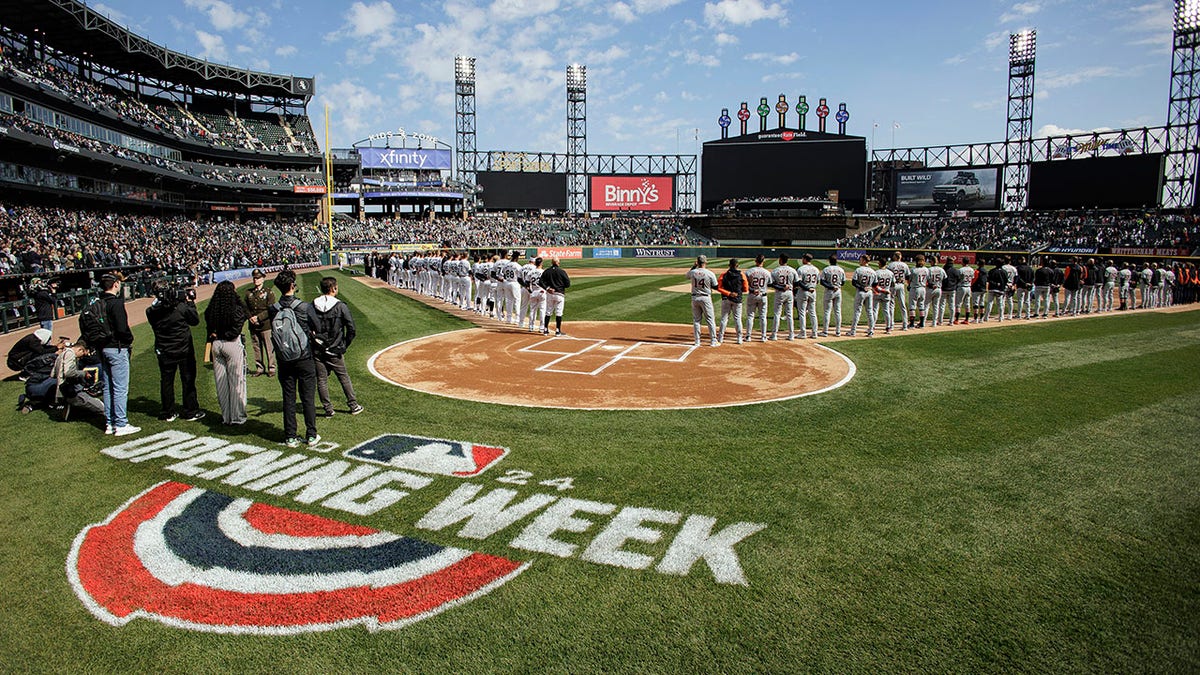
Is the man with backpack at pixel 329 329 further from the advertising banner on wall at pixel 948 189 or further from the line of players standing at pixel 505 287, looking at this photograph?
the advertising banner on wall at pixel 948 189

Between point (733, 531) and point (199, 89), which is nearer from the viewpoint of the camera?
point (733, 531)

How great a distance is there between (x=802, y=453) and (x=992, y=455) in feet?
6.88

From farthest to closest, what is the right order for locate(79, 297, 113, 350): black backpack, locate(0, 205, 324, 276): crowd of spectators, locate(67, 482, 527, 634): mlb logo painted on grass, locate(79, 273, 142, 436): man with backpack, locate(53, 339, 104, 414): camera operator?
locate(0, 205, 324, 276): crowd of spectators → locate(53, 339, 104, 414): camera operator → locate(79, 273, 142, 436): man with backpack → locate(79, 297, 113, 350): black backpack → locate(67, 482, 527, 634): mlb logo painted on grass

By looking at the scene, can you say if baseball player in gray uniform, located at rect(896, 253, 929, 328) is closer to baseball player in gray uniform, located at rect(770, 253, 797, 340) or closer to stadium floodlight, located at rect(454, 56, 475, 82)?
baseball player in gray uniform, located at rect(770, 253, 797, 340)

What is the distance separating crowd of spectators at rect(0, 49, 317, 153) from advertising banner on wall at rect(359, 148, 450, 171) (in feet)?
27.2

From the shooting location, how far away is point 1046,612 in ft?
14.3

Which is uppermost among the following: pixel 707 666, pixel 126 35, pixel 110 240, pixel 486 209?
pixel 126 35

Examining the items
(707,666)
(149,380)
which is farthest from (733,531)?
(149,380)

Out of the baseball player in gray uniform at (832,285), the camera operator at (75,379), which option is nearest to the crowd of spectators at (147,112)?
the camera operator at (75,379)

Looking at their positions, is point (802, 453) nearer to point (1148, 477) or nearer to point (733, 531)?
point (733, 531)

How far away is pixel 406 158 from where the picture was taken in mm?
84250

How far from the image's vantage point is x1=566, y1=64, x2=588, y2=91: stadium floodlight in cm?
8469

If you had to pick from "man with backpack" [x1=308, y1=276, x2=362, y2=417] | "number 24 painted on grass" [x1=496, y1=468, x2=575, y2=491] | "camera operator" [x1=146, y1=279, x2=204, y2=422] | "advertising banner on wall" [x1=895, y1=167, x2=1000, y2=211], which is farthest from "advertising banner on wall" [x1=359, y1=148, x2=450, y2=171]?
"number 24 painted on grass" [x1=496, y1=468, x2=575, y2=491]

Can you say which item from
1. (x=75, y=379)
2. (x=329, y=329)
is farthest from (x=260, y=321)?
(x=329, y=329)
